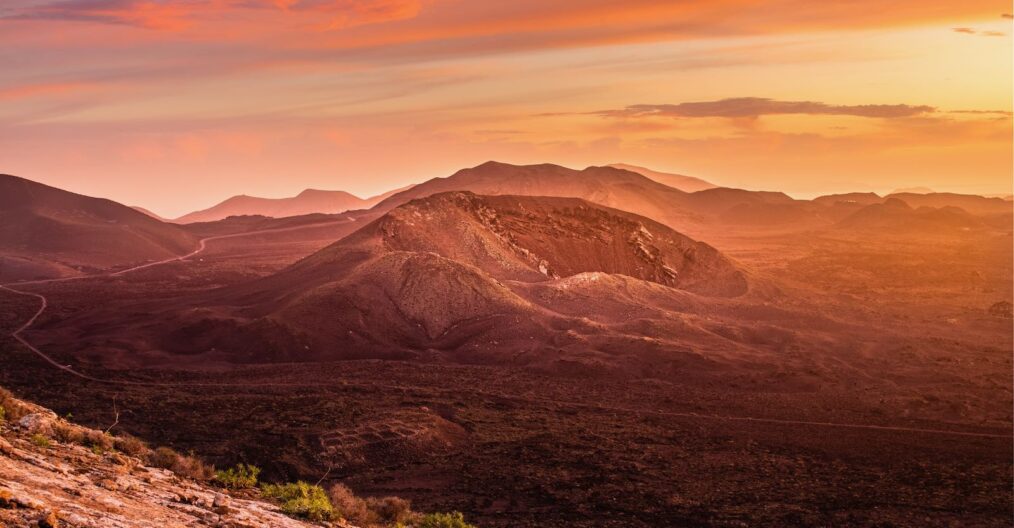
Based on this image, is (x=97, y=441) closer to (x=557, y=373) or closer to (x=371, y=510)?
(x=371, y=510)

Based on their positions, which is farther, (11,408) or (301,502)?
(301,502)

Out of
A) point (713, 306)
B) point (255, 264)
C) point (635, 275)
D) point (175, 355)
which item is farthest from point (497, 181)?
point (175, 355)

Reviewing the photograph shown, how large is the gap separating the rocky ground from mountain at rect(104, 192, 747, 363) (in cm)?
3117

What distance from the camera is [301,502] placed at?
13.6 meters

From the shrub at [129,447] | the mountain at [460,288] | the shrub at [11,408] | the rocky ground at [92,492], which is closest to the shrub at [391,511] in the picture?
the rocky ground at [92,492]

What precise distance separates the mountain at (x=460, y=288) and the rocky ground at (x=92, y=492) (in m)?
31.2

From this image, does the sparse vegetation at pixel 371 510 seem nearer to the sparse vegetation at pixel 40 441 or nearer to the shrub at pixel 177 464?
the shrub at pixel 177 464

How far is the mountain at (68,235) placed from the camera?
90125 mm

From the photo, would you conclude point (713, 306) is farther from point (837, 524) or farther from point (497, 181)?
point (497, 181)

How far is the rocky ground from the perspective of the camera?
348 inches

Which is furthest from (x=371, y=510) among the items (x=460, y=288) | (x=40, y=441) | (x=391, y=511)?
(x=460, y=288)

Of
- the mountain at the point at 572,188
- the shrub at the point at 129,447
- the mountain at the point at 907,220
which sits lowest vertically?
the shrub at the point at 129,447

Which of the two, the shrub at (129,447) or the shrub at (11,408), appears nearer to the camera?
the shrub at (11,408)

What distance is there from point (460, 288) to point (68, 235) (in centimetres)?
7455
